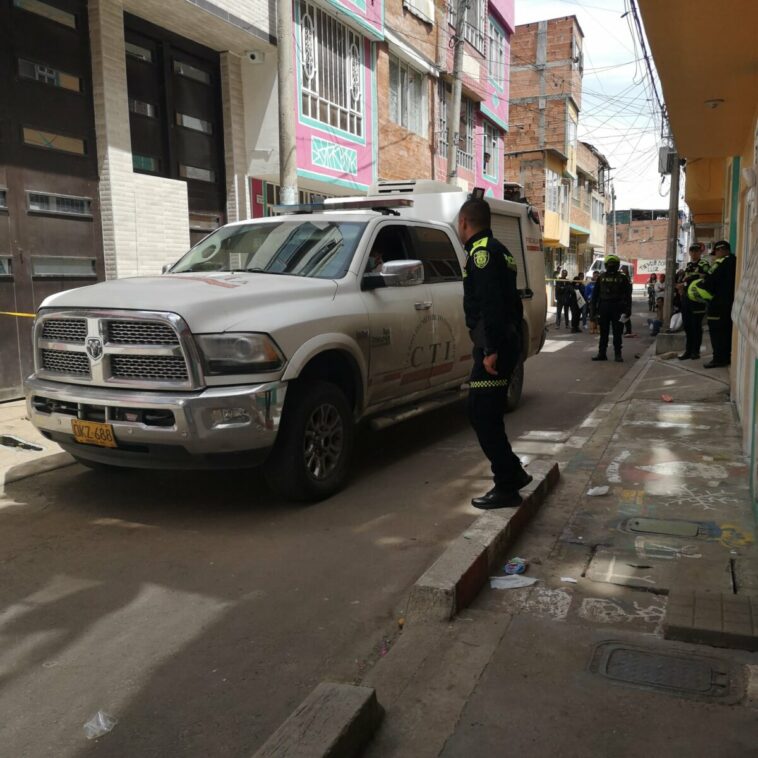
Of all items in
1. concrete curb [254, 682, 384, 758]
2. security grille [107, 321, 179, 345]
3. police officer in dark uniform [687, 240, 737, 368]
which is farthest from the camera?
police officer in dark uniform [687, 240, 737, 368]

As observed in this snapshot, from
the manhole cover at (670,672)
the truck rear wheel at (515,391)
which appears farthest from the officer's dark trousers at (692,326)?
the manhole cover at (670,672)

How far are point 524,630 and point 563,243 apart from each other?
38.5 metres

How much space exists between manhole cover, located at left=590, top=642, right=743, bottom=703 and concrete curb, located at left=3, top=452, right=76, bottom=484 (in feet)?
15.5

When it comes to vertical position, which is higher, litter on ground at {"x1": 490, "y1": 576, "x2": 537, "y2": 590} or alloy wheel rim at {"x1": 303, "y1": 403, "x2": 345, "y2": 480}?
alloy wheel rim at {"x1": 303, "y1": 403, "x2": 345, "y2": 480}

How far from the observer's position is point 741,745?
2473mm

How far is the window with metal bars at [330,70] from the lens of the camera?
1414cm

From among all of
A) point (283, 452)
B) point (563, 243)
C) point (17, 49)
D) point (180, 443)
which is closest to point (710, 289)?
point (283, 452)

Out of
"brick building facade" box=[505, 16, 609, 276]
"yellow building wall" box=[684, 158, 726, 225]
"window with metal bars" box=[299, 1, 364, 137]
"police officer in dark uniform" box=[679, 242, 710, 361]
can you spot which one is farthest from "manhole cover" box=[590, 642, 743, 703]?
"brick building facade" box=[505, 16, 609, 276]

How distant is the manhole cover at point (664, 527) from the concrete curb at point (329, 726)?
249cm

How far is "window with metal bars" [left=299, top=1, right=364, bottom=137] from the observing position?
46.4 ft

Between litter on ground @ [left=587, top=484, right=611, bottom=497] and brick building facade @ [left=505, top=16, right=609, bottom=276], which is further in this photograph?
brick building facade @ [left=505, top=16, right=609, bottom=276]

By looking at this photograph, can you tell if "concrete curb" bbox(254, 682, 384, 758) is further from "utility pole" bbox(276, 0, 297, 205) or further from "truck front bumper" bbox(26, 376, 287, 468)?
"utility pole" bbox(276, 0, 297, 205)

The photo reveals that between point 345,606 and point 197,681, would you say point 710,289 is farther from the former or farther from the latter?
point 197,681

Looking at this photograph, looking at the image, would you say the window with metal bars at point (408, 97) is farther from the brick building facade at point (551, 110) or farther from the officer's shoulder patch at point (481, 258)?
the brick building facade at point (551, 110)
